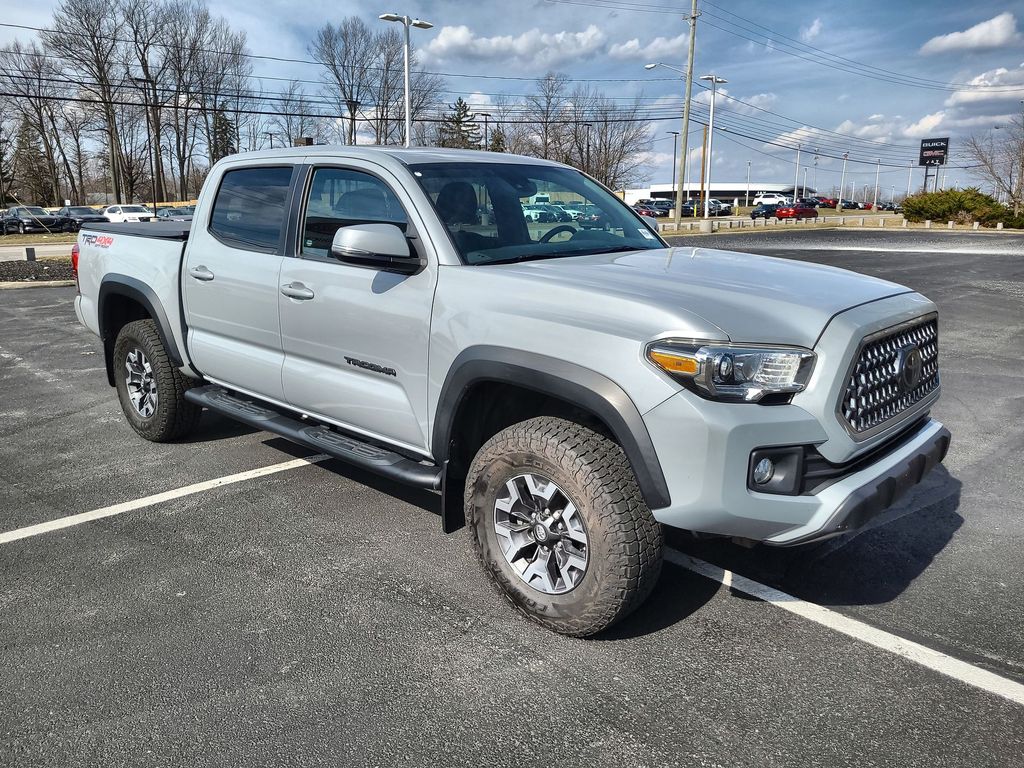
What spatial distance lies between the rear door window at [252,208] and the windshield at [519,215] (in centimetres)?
99

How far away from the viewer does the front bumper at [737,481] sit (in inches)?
102

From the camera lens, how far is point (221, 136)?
67.4 meters

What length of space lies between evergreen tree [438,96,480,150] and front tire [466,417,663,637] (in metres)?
53.9

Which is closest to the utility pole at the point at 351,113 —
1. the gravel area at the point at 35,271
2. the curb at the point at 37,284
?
the gravel area at the point at 35,271

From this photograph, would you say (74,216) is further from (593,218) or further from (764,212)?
(764,212)

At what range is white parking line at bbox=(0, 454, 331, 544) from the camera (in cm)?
410

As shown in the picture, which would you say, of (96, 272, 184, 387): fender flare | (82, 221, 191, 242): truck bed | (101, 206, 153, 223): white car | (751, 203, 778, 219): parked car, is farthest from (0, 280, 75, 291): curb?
(751, 203, 778, 219): parked car

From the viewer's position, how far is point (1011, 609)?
328 centimetres

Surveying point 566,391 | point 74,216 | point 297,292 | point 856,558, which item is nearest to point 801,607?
point 856,558

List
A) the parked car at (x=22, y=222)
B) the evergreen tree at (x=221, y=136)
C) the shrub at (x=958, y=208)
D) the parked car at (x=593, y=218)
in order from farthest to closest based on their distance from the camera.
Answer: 1. the evergreen tree at (x=221, y=136)
2. the shrub at (x=958, y=208)
3. the parked car at (x=22, y=222)
4. the parked car at (x=593, y=218)

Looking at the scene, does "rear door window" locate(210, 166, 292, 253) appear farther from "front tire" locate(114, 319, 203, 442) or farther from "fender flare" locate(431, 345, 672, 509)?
"fender flare" locate(431, 345, 672, 509)

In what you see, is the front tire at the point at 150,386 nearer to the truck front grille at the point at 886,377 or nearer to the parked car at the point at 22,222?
the truck front grille at the point at 886,377

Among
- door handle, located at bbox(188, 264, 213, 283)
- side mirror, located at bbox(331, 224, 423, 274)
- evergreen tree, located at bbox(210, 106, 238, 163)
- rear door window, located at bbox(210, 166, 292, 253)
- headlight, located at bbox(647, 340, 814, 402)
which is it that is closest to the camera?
headlight, located at bbox(647, 340, 814, 402)

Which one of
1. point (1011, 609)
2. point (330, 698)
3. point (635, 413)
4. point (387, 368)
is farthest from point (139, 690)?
point (1011, 609)
